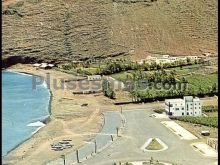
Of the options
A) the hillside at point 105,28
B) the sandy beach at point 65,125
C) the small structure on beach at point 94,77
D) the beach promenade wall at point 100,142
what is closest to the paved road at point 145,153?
the beach promenade wall at point 100,142

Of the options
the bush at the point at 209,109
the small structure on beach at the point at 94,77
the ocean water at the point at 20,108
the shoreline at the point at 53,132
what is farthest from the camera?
the small structure on beach at the point at 94,77

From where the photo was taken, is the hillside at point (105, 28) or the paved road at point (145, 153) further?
the hillside at point (105, 28)

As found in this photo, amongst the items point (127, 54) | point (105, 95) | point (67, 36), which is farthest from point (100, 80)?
point (67, 36)

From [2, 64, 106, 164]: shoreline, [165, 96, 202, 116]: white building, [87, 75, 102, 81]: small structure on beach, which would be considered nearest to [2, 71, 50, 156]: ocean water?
[2, 64, 106, 164]: shoreline

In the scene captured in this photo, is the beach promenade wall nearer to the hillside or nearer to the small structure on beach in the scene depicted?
the small structure on beach

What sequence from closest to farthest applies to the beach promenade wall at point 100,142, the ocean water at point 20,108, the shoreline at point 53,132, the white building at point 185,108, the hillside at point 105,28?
the beach promenade wall at point 100,142
the shoreline at point 53,132
the ocean water at point 20,108
the white building at point 185,108
the hillside at point 105,28

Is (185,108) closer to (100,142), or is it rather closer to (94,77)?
(100,142)

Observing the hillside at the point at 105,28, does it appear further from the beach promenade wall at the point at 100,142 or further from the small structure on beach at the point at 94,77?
the beach promenade wall at the point at 100,142
